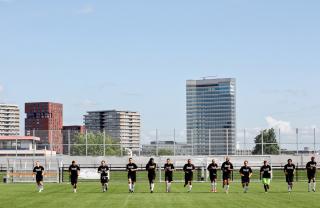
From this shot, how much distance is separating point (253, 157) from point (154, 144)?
17958 millimetres

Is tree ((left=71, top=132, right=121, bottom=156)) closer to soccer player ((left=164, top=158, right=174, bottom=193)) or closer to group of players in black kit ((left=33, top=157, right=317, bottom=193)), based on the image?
group of players in black kit ((left=33, top=157, right=317, bottom=193))

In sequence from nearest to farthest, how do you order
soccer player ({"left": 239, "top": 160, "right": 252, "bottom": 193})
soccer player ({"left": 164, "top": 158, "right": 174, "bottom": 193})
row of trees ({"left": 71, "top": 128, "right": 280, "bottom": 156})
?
soccer player ({"left": 239, "top": 160, "right": 252, "bottom": 193}) < soccer player ({"left": 164, "top": 158, "right": 174, "bottom": 193}) < row of trees ({"left": 71, "top": 128, "right": 280, "bottom": 156})

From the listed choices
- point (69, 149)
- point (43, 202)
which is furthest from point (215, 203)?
point (69, 149)

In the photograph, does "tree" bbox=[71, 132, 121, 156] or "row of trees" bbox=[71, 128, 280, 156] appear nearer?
"row of trees" bbox=[71, 128, 280, 156]

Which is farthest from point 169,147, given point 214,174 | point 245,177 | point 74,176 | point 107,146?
point 245,177

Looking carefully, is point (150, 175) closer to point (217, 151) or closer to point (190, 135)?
point (190, 135)

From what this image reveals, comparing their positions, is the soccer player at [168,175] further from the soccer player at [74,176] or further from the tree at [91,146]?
the tree at [91,146]

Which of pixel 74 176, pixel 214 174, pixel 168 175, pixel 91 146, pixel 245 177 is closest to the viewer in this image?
pixel 245 177

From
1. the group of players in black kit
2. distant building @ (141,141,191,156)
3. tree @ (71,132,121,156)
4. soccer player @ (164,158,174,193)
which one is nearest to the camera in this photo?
the group of players in black kit

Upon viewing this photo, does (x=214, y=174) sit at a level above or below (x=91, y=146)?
below

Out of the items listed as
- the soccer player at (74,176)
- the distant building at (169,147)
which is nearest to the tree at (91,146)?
the distant building at (169,147)

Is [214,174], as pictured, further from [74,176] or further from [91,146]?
[91,146]

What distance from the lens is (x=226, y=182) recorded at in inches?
1657

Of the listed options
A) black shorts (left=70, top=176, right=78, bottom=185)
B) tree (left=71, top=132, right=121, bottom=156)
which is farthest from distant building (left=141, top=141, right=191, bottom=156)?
black shorts (left=70, top=176, right=78, bottom=185)
